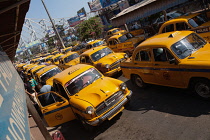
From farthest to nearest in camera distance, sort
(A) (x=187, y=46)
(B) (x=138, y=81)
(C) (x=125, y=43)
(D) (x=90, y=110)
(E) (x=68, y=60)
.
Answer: (E) (x=68, y=60) → (C) (x=125, y=43) → (B) (x=138, y=81) → (A) (x=187, y=46) → (D) (x=90, y=110)

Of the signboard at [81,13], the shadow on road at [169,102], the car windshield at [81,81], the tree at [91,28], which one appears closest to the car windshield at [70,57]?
the car windshield at [81,81]

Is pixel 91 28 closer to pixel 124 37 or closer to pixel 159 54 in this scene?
pixel 124 37

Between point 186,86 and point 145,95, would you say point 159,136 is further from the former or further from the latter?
point 145,95

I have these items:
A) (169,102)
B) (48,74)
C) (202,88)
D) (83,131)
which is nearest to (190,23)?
(202,88)

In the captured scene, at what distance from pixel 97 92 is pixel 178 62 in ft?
9.21

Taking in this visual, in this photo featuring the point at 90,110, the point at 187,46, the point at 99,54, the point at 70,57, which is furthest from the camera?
A: the point at 70,57

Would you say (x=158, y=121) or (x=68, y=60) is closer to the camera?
(x=158, y=121)

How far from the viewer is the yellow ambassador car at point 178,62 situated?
502cm

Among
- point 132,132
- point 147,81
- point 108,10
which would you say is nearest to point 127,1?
point 108,10

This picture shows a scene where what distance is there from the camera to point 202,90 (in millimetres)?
5191

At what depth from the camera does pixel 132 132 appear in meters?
5.20

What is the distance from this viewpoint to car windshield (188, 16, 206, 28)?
8.95 m

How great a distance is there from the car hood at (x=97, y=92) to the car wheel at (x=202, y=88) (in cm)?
250

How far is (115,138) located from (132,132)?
1.81 ft
